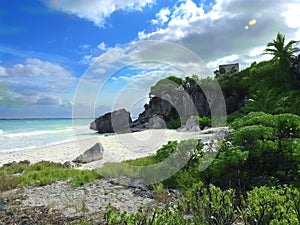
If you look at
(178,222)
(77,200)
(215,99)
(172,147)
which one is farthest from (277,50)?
(178,222)

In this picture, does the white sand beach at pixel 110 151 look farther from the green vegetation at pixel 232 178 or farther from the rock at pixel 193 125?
the green vegetation at pixel 232 178

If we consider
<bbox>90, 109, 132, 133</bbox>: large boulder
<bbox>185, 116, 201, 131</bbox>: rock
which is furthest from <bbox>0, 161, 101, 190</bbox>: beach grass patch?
<bbox>90, 109, 132, 133</bbox>: large boulder

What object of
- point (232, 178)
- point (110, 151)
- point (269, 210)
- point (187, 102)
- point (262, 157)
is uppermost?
point (187, 102)

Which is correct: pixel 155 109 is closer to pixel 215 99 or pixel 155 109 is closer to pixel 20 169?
pixel 215 99

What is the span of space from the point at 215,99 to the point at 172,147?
33314 mm

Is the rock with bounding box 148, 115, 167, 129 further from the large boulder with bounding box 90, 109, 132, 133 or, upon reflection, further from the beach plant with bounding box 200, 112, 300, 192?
the beach plant with bounding box 200, 112, 300, 192

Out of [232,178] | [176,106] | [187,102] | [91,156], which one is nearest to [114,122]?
[176,106]

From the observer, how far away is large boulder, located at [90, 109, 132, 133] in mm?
41750

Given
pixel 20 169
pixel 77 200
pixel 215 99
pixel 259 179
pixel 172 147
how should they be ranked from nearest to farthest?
pixel 259 179
pixel 77 200
pixel 172 147
pixel 20 169
pixel 215 99

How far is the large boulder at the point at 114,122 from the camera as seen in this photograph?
41.8m

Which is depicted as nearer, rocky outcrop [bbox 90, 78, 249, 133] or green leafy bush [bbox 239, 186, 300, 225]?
green leafy bush [bbox 239, 186, 300, 225]

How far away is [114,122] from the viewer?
140ft

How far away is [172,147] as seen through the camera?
8945 millimetres

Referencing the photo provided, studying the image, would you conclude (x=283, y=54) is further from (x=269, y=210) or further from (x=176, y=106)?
(x=269, y=210)
